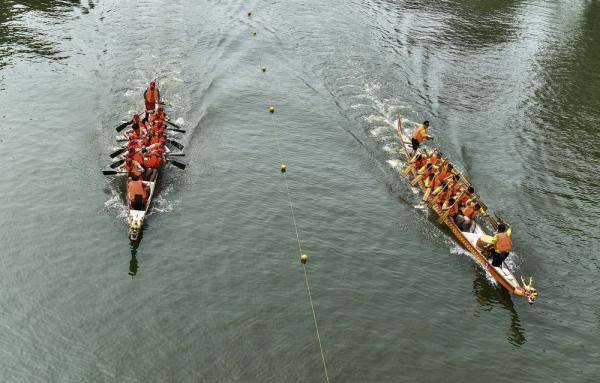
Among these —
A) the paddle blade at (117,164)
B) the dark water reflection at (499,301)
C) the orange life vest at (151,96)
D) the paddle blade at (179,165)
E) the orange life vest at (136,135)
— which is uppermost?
the orange life vest at (151,96)

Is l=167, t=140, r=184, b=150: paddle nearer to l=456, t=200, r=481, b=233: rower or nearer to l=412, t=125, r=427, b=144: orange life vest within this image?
l=412, t=125, r=427, b=144: orange life vest

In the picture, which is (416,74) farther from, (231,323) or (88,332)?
(88,332)

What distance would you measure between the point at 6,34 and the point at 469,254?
41.8 m

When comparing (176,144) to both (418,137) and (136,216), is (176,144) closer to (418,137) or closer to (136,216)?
(136,216)

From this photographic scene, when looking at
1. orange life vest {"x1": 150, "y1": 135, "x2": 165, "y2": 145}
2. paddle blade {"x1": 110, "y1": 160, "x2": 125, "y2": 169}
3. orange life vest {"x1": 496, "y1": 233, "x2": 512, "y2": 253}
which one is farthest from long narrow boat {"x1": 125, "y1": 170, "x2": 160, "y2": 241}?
orange life vest {"x1": 496, "y1": 233, "x2": 512, "y2": 253}

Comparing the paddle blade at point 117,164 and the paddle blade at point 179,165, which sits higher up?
the paddle blade at point 117,164

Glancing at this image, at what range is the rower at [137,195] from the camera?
83.0 feet

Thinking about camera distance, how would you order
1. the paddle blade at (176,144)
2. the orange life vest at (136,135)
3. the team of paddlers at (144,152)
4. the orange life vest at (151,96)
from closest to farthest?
the team of paddlers at (144,152)
the orange life vest at (136,135)
the paddle blade at (176,144)
the orange life vest at (151,96)

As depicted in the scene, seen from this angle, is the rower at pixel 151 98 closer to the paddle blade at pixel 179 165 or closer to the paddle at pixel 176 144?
the paddle at pixel 176 144

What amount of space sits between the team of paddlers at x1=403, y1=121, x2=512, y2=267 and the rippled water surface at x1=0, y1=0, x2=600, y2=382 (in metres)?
1.14

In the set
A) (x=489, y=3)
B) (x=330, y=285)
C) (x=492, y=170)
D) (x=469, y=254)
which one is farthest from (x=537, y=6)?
(x=330, y=285)

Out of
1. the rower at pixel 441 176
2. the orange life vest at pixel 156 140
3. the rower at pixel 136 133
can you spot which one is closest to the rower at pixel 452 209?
the rower at pixel 441 176

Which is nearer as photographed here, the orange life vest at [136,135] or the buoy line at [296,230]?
the buoy line at [296,230]

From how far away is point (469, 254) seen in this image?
83.5 ft
